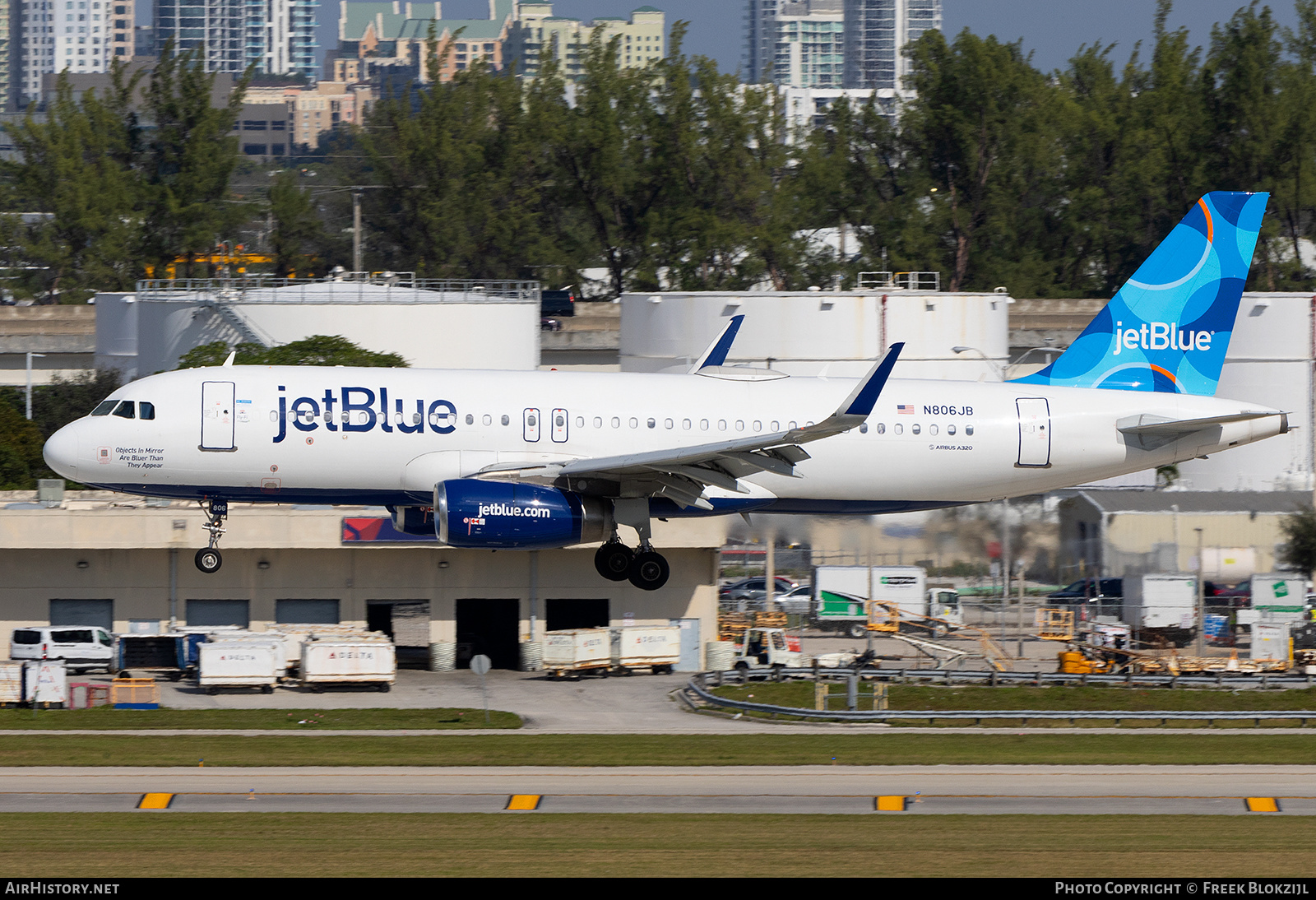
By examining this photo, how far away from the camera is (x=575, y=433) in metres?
37.6

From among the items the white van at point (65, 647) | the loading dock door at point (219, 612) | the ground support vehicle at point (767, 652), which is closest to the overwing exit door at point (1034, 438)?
the ground support vehicle at point (767, 652)

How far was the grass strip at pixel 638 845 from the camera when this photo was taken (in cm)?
2872

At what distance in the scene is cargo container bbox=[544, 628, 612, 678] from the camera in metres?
62.6

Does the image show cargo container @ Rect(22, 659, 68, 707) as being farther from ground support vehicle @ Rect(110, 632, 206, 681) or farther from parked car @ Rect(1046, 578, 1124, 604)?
parked car @ Rect(1046, 578, 1124, 604)

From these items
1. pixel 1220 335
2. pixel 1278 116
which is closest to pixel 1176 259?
pixel 1220 335

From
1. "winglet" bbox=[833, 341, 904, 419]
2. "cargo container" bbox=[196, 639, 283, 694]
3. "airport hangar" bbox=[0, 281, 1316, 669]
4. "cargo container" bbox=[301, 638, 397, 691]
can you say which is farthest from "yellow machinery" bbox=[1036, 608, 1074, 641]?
"winglet" bbox=[833, 341, 904, 419]

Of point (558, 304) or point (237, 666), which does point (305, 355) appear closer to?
point (237, 666)

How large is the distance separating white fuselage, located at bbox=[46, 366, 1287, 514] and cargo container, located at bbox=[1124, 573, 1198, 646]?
83.7 ft

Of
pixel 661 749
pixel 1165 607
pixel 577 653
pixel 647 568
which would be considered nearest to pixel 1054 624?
pixel 1165 607

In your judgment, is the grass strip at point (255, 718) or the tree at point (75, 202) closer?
the grass strip at point (255, 718)

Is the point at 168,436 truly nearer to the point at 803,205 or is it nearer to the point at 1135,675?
the point at 1135,675

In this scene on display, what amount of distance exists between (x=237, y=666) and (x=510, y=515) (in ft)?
87.2

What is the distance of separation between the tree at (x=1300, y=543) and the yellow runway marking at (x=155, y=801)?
5176 cm

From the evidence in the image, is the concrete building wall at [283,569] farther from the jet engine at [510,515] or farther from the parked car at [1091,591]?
the jet engine at [510,515]
